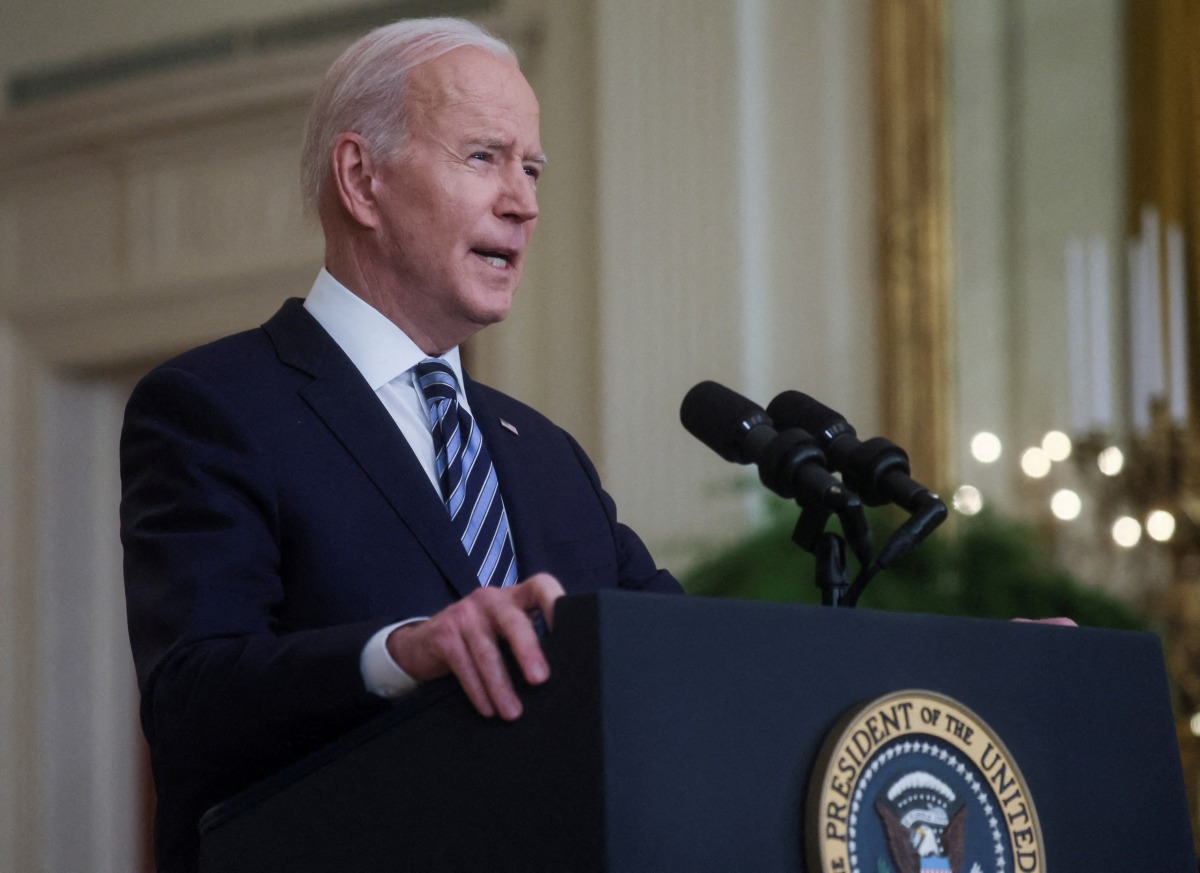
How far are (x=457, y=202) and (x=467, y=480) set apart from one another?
35 cm

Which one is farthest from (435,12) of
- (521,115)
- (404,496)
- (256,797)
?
(256,797)

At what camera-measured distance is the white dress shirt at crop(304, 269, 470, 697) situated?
74.4 inches

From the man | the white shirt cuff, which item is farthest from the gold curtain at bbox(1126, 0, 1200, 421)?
the white shirt cuff

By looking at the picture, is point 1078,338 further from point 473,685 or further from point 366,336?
point 473,685

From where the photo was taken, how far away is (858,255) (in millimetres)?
5180

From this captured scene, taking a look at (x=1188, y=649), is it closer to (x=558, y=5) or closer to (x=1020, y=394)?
(x=1020, y=394)

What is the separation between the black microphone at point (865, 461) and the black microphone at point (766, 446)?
0.03 m

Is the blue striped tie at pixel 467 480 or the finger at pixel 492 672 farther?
the blue striped tie at pixel 467 480

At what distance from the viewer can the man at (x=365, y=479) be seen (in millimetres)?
1403

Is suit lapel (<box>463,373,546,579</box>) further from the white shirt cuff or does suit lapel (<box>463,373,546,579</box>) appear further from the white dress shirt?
the white shirt cuff

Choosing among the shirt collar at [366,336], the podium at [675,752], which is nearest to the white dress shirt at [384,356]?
the shirt collar at [366,336]

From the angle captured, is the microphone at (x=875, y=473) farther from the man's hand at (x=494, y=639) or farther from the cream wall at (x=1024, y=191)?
the cream wall at (x=1024, y=191)

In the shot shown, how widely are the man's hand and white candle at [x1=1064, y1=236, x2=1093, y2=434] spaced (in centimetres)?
386

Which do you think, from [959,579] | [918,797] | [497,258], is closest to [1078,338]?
[959,579]
